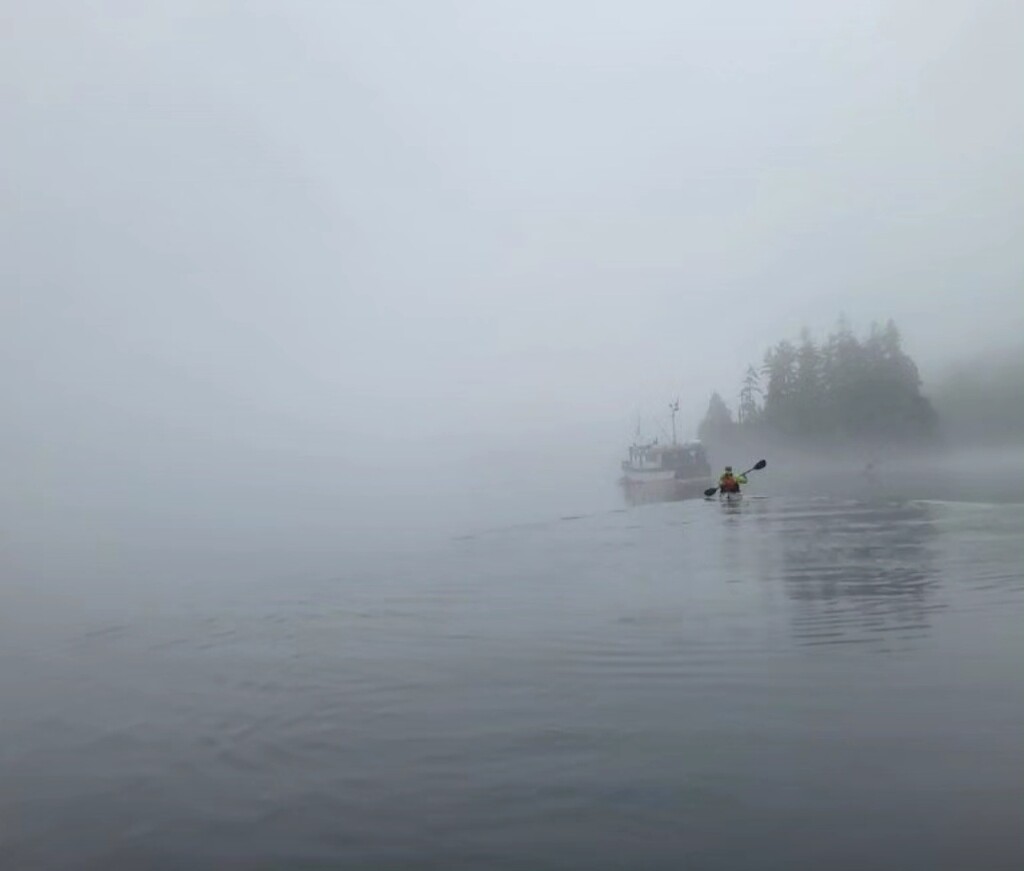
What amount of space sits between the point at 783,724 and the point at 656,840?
2.47m

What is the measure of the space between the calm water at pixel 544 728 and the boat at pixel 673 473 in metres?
27.1

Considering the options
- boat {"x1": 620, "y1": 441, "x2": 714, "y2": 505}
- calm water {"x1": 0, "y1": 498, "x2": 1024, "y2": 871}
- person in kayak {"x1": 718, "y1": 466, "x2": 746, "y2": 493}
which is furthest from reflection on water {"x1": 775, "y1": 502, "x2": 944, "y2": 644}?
boat {"x1": 620, "y1": 441, "x2": 714, "y2": 505}

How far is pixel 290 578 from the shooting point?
73.2 feet

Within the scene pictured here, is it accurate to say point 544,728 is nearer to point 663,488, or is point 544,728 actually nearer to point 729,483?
point 729,483

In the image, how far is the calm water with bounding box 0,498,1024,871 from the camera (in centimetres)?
614

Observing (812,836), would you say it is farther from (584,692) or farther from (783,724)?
(584,692)

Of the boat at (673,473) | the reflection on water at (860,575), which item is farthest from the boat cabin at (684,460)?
the reflection on water at (860,575)

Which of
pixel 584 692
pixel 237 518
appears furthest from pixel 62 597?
pixel 237 518

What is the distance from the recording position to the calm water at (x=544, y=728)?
20.1 feet

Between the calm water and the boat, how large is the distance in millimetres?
27098

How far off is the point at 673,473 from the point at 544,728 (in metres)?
39.0

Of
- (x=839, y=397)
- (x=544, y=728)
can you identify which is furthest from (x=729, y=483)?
(x=544, y=728)

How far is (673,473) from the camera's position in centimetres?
4675

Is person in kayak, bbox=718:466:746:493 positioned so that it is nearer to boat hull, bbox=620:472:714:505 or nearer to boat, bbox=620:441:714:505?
boat hull, bbox=620:472:714:505
